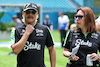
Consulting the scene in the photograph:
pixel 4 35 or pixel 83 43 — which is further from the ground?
pixel 83 43

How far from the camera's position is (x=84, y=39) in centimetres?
408

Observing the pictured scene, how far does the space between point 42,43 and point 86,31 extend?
0.77m

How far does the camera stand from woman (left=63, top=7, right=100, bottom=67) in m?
3.99

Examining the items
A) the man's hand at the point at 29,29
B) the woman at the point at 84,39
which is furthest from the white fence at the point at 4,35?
the man's hand at the point at 29,29

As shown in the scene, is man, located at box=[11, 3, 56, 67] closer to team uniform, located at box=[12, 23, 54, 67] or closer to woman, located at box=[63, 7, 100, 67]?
team uniform, located at box=[12, 23, 54, 67]

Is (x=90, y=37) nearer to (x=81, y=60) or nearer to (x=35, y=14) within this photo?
(x=81, y=60)

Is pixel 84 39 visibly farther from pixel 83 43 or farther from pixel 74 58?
pixel 74 58

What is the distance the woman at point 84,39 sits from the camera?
3.99m

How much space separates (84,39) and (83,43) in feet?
0.25

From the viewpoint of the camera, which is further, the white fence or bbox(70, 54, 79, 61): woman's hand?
the white fence

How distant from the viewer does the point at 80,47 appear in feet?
13.2

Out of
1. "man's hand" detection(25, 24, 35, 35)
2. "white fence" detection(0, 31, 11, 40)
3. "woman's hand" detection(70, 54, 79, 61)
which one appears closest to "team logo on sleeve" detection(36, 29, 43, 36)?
"man's hand" detection(25, 24, 35, 35)

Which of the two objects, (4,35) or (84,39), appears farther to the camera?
(4,35)

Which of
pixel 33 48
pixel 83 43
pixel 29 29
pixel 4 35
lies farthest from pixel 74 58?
pixel 4 35
